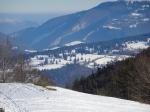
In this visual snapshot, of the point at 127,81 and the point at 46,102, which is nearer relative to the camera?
the point at 46,102

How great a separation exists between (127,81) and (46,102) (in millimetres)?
57400

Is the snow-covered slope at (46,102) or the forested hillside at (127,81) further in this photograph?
the forested hillside at (127,81)

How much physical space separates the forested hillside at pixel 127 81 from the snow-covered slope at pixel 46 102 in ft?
67.0

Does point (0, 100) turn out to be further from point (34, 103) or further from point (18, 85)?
point (18, 85)

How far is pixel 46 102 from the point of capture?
37031 millimetres

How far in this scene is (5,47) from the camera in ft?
218

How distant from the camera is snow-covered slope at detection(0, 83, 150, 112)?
112 feet

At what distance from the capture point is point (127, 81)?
9306 cm

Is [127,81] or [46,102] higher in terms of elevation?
[46,102]

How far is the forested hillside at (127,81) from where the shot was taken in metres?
66.5

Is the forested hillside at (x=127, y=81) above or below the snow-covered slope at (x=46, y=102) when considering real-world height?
below

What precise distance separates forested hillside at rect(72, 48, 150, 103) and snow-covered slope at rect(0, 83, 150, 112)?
2041cm

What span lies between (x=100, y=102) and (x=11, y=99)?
8230mm

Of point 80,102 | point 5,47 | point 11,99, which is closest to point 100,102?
point 80,102
